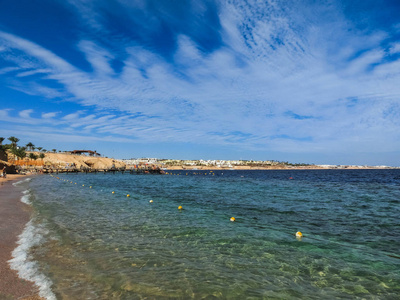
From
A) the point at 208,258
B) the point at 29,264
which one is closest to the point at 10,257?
the point at 29,264

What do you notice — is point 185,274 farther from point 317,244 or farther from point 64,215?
point 64,215

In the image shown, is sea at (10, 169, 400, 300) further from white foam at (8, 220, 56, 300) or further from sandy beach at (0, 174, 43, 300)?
sandy beach at (0, 174, 43, 300)

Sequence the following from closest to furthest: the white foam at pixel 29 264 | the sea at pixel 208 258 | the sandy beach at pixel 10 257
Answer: the sandy beach at pixel 10 257, the white foam at pixel 29 264, the sea at pixel 208 258

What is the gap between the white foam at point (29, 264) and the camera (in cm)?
640

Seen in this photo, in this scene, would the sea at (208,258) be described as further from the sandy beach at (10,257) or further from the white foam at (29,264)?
the sandy beach at (10,257)

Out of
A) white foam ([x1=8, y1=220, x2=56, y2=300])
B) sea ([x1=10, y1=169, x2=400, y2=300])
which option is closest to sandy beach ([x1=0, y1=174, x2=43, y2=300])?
white foam ([x1=8, y1=220, x2=56, y2=300])

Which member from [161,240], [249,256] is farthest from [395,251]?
[161,240]

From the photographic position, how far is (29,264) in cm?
794

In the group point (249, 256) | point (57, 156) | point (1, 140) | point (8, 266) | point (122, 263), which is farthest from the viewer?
point (57, 156)

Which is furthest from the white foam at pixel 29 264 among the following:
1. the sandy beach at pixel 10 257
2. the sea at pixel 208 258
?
the sandy beach at pixel 10 257

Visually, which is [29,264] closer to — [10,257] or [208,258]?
[10,257]

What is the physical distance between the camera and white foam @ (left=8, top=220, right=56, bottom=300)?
6.40 m

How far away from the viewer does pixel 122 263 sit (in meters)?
8.48

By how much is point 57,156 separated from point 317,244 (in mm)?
155811
